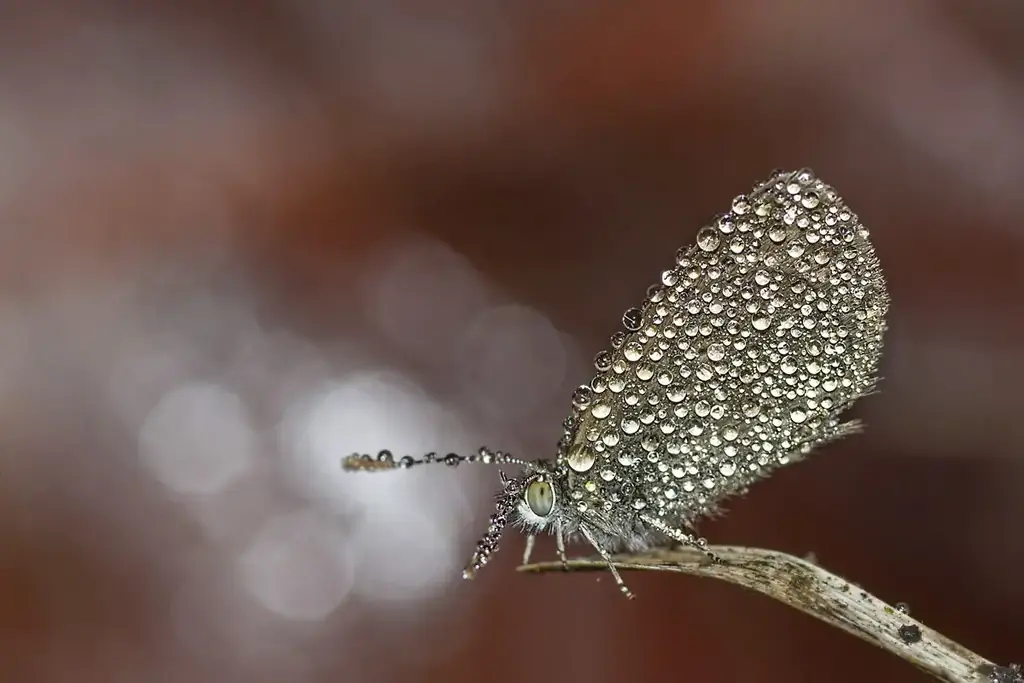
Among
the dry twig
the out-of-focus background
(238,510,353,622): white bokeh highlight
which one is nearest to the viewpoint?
the dry twig

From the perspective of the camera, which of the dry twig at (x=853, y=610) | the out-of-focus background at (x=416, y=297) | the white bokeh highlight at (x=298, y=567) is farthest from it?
the white bokeh highlight at (x=298, y=567)

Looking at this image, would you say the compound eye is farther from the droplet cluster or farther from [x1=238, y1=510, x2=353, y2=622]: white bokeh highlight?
[x1=238, y1=510, x2=353, y2=622]: white bokeh highlight

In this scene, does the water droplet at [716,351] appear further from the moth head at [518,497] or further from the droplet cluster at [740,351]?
the moth head at [518,497]

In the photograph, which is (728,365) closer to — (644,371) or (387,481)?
(644,371)

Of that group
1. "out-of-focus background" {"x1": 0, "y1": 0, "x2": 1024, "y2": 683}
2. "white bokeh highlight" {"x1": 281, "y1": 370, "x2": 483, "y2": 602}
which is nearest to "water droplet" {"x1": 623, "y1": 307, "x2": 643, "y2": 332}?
"out-of-focus background" {"x1": 0, "y1": 0, "x2": 1024, "y2": 683}

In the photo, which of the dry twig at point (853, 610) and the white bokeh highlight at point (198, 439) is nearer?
the dry twig at point (853, 610)

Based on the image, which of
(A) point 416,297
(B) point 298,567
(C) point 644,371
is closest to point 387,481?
(B) point 298,567

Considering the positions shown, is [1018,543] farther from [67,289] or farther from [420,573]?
[67,289]

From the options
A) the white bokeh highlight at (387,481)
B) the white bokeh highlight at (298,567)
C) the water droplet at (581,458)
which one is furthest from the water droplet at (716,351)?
the white bokeh highlight at (298,567)
